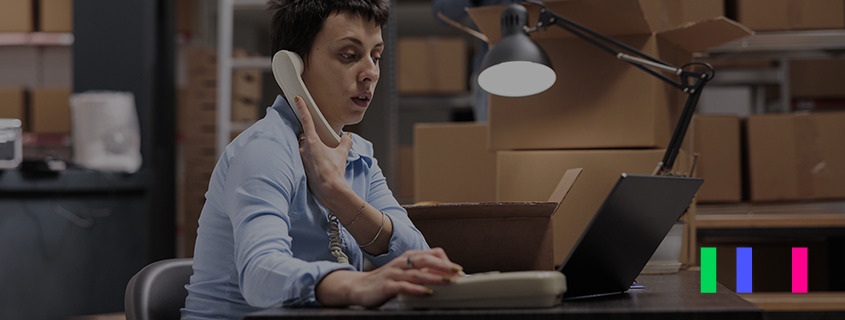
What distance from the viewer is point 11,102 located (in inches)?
202

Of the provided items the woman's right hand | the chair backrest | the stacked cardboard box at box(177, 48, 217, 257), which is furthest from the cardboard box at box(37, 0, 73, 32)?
the woman's right hand

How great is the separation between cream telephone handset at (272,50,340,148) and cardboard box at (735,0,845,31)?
2.09m

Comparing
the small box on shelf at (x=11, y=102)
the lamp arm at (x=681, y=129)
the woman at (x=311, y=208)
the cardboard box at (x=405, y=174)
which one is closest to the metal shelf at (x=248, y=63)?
the cardboard box at (x=405, y=174)

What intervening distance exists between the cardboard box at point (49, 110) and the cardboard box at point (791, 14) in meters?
4.02

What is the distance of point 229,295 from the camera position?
1.13 m

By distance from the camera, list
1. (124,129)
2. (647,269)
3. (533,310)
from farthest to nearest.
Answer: (124,129), (647,269), (533,310)

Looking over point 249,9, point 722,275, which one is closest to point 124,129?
point 249,9

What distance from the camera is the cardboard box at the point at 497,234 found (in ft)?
4.29

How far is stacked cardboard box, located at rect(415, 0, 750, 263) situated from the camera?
1.83 metres

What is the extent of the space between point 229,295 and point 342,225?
0.18 metres

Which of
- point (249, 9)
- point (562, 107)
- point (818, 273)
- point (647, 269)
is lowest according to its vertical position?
point (818, 273)

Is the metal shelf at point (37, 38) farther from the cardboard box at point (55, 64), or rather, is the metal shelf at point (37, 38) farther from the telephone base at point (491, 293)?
the telephone base at point (491, 293)

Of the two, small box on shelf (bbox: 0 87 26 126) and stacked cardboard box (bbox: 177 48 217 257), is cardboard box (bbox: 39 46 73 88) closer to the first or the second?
small box on shelf (bbox: 0 87 26 126)

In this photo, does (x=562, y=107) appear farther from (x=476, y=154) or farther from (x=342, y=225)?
(x=342, y=225)
